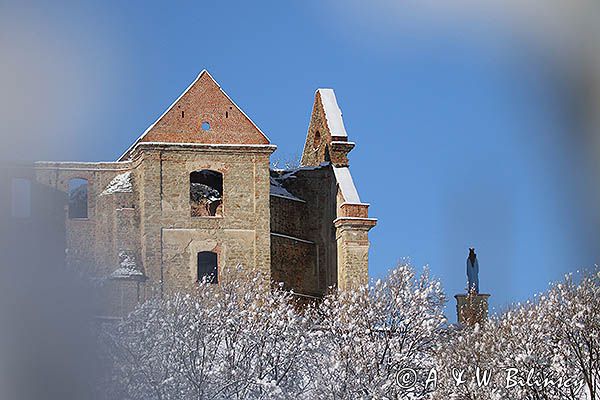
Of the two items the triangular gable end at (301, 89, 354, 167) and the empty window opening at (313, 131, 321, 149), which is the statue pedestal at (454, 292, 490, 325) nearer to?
the triangular gable end at (301, 89, 354, 167)

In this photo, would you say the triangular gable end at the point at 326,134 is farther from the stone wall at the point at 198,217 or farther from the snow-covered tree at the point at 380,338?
the snow-covered tree at the point at 380,338

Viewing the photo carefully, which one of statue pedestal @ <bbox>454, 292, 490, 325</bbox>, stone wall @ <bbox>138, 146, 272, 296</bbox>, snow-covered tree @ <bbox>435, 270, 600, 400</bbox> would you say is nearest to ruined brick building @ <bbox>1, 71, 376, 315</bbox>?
stone wall @ <bbox>138, 146, 272, 296</bbox>

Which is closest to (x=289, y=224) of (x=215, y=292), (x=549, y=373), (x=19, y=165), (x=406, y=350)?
(x=215, y=292)

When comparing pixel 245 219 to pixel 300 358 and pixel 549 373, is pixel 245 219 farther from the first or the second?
pixel 549 373

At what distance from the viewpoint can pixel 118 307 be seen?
100 feet

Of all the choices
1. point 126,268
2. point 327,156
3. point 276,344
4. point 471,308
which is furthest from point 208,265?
point 276,344

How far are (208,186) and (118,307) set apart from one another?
526 cm

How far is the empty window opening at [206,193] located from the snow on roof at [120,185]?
1.68m

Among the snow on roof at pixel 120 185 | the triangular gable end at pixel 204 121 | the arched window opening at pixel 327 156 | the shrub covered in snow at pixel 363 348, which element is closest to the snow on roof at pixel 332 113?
the arched window opening at pixel 327 156

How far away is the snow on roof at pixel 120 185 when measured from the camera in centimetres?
3231

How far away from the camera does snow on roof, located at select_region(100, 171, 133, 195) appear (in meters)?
32.3

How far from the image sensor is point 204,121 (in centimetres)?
3281

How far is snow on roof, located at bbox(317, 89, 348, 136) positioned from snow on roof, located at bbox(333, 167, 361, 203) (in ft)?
3.20

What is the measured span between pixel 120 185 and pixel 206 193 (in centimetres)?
348
